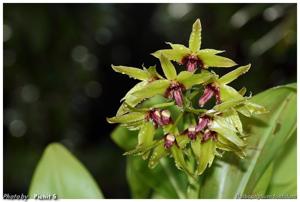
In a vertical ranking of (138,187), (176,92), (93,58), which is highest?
(176,92)

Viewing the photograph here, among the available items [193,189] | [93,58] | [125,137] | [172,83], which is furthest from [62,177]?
[93,58]

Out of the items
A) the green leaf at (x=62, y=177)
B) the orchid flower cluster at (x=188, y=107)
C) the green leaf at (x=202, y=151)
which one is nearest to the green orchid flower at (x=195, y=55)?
the orchid flower cluster at (x=188, y=107)

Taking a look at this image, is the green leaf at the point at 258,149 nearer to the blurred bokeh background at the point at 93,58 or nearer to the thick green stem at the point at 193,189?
the thick green stem at the point at 193,189

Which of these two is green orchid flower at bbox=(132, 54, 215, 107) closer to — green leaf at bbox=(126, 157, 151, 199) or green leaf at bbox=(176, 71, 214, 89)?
green leaf at bbox=(176, 71, 214, 89)

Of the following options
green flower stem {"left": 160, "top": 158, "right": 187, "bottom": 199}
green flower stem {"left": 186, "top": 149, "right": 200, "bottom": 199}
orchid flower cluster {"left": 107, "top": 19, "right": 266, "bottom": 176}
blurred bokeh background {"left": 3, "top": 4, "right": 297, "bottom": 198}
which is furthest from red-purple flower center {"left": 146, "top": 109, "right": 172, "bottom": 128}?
blurred bokeh background {"left": 3, "top": 4, "right": 297, "bottom": 198}

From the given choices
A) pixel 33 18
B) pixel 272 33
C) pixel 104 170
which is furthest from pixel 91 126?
pixel 272 33

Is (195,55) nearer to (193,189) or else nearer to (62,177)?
(193,189)
